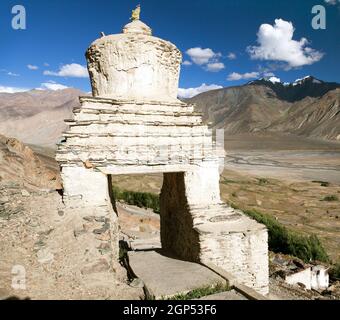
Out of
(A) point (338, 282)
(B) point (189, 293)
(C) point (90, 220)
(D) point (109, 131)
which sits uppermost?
(D) point (109, 131)

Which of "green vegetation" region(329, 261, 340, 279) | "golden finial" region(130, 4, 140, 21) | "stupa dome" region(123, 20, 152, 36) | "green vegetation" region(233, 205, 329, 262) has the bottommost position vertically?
"green vegetation" region(329, 261, 340, 279)

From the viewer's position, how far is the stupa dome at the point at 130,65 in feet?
28.9

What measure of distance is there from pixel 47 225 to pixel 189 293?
328 cm

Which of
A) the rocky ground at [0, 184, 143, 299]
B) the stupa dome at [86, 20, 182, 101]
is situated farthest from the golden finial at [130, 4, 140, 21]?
the rocky ground at [0, 184, 143, 299]

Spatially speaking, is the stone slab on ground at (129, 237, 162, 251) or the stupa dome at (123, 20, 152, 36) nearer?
the stupa dome at (123, 20, 152, 36)

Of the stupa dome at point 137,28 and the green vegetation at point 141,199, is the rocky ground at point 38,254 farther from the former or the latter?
the green vegetation at point 141,199

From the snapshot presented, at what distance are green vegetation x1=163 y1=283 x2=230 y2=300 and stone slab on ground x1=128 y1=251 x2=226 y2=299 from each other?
9 centimetres

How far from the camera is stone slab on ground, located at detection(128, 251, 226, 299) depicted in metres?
6.36

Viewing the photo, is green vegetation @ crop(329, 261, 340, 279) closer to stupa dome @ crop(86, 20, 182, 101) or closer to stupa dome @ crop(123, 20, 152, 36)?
stupa dome @ crop(86, 20, 182, 101)

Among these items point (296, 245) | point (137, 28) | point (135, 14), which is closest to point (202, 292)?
point (137, 28)

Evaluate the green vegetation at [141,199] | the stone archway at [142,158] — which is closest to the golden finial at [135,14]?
the stone archway at [142,158]

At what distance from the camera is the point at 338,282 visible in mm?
12195
